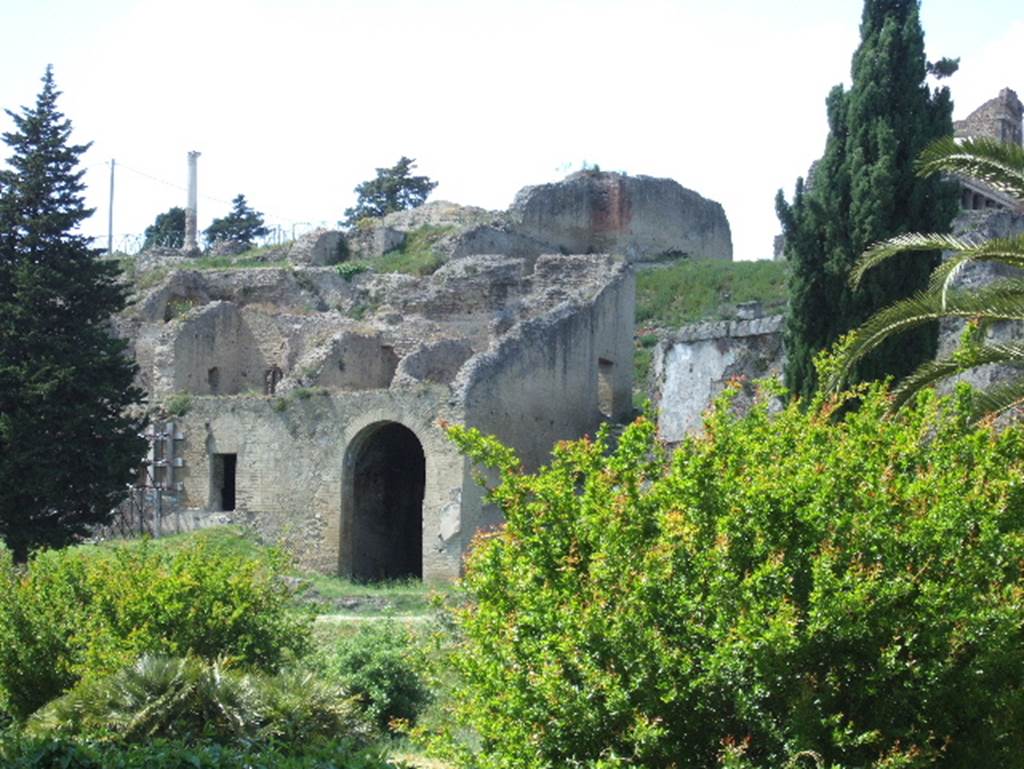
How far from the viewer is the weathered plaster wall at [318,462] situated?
29.5 m

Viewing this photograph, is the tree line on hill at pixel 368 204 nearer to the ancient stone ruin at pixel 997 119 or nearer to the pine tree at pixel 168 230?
the pine tree at pixel 168 230

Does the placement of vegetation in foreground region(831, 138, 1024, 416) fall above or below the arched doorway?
above

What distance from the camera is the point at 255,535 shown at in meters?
31.2

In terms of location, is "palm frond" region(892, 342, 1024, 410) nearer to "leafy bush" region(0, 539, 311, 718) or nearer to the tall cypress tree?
"leafy bush" region(0, 539, 311, 718)

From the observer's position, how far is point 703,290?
1864 inches

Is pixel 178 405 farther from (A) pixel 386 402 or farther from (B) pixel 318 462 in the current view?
(A) pixel 386 402

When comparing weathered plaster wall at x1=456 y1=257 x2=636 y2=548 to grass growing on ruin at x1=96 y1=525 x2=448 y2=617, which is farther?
weathered plaster wall at x1=456 y1=257 x2=636 y2=548

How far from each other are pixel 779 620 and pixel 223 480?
24.7 m

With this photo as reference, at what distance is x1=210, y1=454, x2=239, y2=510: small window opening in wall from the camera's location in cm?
3262

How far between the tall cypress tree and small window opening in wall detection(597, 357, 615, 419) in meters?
11.9

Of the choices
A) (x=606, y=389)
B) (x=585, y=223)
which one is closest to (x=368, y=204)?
(x=585, y=223)

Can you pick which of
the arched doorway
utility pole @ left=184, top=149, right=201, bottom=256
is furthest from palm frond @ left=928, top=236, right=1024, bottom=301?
utility pole @ left=184, top=149, right=201, bottom=256

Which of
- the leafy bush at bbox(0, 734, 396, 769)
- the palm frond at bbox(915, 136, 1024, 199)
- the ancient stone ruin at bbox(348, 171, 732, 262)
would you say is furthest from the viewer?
the ancient stone ruin at bbox(348, 171, 732, 262)

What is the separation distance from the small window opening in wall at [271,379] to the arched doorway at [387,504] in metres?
7.87
